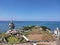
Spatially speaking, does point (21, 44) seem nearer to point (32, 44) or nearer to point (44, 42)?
point (32, 44)

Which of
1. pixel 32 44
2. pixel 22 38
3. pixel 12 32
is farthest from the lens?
pixel 12 32

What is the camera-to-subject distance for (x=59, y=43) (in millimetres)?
6418

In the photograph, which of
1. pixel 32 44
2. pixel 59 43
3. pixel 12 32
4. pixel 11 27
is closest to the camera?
pixel 59 43

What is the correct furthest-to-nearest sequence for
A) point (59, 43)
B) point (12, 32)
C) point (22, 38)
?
point (12, 32) < point (22, 38) < point (59, 43)

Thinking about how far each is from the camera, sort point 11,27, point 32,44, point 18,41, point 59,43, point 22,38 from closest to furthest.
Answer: point 59,43 < point 32,44 < point 18,41 < point 22,38 < point 11,27

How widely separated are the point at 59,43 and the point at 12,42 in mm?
3514

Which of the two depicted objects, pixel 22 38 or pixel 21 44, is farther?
pixel 22 38

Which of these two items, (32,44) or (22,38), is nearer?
(32,44)

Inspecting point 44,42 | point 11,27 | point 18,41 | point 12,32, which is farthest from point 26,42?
point 11,27

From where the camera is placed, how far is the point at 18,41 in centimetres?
957

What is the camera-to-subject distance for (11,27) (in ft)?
40.7

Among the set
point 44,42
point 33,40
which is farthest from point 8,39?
point 44,42

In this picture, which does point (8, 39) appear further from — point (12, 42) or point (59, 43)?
point (59, 43)

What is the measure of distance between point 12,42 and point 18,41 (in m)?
0.48
